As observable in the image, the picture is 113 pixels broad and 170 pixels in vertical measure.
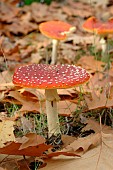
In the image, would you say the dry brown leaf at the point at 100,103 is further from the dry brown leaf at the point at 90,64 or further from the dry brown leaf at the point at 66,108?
the dry brown leaf at the point at 90,64

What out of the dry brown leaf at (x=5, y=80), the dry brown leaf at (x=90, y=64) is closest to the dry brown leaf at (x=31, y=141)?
the dry brown leaf at (x=5, y=80)

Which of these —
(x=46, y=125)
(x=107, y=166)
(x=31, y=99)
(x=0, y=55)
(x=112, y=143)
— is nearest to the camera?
(x=107, y=166)

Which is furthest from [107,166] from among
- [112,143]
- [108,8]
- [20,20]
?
[108,8]

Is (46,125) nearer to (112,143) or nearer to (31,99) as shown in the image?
(31,99)

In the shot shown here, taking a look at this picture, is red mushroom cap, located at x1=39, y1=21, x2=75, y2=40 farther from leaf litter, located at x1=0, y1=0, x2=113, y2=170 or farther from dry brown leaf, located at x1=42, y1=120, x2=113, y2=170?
dry brown leaf, located at x1=42, y1=120, x2=113, y2=170

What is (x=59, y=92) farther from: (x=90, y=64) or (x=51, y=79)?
(x=90, y=64)

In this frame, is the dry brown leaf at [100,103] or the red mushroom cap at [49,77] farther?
the dry brown leaf at [100,103]

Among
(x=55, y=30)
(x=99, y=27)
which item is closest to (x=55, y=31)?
(x=55, y=30)
